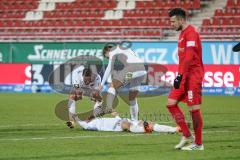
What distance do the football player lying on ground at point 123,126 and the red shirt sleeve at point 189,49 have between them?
306 centimetres

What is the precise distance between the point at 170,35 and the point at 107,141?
77.9ft

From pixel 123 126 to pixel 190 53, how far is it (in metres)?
3.99

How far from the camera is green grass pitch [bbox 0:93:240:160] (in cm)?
1022

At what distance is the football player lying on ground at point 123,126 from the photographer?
1387 cm

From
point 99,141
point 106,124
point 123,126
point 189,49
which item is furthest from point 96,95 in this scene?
point 189,49

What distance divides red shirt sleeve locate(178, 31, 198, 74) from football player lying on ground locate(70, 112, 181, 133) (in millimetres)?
3057

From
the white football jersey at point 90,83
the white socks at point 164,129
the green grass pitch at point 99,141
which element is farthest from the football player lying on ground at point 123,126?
the white football jersey at point 90,83

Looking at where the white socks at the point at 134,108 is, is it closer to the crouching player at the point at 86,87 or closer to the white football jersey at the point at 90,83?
the crouching player at the point at 86,87

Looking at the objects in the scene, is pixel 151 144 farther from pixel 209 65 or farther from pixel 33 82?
pixel 33 82

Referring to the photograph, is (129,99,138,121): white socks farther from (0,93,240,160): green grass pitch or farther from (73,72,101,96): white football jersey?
(0,93,240,160): green grass pitch

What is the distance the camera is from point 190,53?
10625 mm

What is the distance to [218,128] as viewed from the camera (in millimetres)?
15203

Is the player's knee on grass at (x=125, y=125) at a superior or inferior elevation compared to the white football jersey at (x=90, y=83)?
inferior

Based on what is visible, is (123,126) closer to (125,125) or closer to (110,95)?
(125,125)
